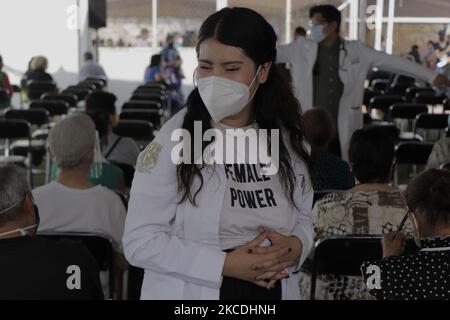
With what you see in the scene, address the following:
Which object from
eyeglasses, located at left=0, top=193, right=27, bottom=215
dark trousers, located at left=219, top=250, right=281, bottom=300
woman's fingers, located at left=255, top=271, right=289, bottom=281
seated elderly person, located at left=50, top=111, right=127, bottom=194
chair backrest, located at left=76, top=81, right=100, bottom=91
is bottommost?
chair backrest, located at left=76, top=81, right=100, bottom=91

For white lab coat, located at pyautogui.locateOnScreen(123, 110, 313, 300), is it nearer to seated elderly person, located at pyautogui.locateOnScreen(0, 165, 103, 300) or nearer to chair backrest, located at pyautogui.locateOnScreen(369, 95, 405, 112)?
seated elderly person, located at pyautogui.locateOnScreen(0, 165, 103, 300)

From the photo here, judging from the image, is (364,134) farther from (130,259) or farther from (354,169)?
(130,259)

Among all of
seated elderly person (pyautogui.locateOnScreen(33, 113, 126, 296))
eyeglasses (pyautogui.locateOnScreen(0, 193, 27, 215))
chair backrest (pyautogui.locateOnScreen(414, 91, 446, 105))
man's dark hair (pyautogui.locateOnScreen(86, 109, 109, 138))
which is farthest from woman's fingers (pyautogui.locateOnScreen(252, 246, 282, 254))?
chair backrest (pyautogui.locateOnScreen(414, 91, 446, 105))

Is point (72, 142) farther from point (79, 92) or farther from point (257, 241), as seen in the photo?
point (79, 92)

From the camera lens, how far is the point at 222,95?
5.50ft

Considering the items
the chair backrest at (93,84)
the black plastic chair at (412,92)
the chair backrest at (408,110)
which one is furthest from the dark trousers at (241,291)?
the chair backrest at (93,84)

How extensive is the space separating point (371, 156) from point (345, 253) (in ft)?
1.79

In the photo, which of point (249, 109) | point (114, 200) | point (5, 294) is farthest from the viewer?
point (114, 200)

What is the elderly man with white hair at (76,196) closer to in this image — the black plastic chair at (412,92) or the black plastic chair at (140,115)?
the black plastic chair at (140,115)

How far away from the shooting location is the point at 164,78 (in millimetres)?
12742

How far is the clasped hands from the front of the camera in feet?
5.40

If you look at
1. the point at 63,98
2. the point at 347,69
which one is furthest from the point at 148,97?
the point at 347,69

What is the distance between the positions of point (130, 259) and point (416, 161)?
4419 millimetres
